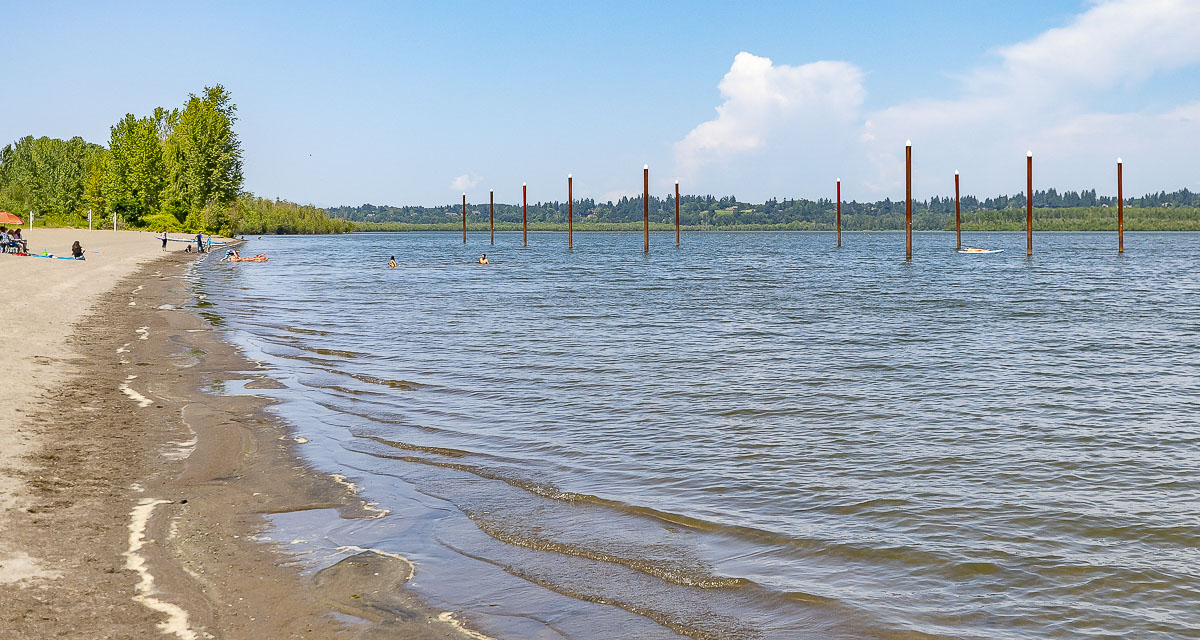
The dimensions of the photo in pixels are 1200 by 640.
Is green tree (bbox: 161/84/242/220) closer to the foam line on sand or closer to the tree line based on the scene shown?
the tree line

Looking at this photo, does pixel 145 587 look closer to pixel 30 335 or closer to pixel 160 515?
pixel 160 515

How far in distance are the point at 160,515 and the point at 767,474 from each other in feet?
18.0

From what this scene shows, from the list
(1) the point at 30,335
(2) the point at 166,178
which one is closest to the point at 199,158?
(2) the point at 166,178

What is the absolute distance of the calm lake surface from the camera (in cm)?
579

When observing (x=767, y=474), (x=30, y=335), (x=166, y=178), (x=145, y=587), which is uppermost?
(x=166, y=178)

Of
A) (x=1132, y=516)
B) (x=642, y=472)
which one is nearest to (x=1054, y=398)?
(x=1132, y=516)

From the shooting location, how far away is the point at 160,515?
700 cm

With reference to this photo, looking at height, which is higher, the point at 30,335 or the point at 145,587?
the point at 30,335

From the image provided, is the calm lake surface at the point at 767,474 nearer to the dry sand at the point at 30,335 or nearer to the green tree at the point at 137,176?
the dry sand at the point at 30,335

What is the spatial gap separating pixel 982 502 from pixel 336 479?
589cm

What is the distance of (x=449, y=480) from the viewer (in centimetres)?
876

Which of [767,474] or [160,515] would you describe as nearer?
[160,515]

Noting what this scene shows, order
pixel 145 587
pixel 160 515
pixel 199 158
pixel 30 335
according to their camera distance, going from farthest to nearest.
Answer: pixel 199 158
pixel 30 335
pixel 160 515
pixel 145 587

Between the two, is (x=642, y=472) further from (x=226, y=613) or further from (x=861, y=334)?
(x=861, y=334)
